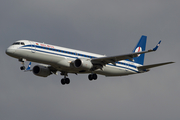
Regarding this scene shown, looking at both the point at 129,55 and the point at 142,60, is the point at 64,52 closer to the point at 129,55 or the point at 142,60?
the point at 129,55

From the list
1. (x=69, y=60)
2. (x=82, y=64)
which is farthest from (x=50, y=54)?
(x=82, y=64)

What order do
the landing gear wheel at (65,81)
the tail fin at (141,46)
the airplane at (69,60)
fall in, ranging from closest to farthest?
the airplane at (69,60) → the landing gear wheel at (65,81) → the tail fin at (141,46)

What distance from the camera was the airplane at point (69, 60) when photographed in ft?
153

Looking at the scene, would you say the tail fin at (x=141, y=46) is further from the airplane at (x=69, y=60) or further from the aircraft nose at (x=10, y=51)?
the aircraft nose at (x=10, y=51)

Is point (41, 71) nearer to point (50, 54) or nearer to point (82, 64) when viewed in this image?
point (50, 54)

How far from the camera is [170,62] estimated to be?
4962cm

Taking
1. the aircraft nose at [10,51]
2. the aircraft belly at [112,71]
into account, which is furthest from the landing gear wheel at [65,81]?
the aircraft nose at [10,51]

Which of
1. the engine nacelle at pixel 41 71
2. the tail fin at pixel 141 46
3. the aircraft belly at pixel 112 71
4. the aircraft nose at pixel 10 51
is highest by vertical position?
the tail fin at pixel 141 46

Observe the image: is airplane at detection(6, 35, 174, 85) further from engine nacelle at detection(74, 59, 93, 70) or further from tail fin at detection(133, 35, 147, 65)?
tail fin at detection(133, 35, 147, 65)

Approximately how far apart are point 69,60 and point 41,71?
21.3ft

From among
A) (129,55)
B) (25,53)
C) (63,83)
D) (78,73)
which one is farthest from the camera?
(63,83)

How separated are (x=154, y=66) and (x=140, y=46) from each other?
9.73 meters

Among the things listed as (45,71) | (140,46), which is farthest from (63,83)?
(140,46)

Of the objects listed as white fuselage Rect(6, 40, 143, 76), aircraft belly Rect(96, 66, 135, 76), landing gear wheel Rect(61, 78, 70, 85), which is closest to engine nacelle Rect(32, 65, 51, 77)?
white fuselage Rect(6, 40, 143, 76)
